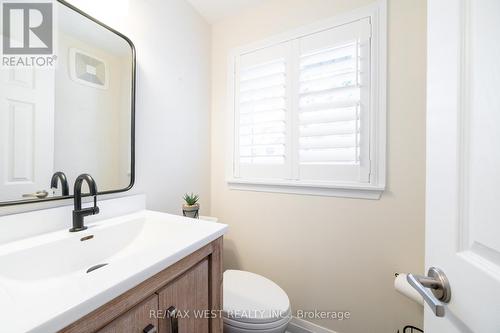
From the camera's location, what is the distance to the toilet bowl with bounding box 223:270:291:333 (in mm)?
899

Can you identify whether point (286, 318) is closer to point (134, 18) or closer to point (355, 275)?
point (355, 275)

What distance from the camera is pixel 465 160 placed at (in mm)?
369

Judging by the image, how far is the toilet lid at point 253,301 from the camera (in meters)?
0.91

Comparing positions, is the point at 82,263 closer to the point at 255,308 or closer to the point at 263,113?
the point at 255,308

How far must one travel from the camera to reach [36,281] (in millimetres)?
580

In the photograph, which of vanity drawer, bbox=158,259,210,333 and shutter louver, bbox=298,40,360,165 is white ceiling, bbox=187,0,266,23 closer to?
shutter louver, bbox=298,40,360,165

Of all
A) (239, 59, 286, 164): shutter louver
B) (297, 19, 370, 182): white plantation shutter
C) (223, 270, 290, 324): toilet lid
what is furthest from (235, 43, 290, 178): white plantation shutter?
(223, 270, 290, 324): toilet lid

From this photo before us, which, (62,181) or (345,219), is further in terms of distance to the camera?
(345,219)

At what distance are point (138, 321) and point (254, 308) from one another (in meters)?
0.65

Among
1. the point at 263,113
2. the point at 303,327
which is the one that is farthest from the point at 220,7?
the point at 303,327

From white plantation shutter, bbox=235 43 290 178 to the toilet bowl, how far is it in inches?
27.5

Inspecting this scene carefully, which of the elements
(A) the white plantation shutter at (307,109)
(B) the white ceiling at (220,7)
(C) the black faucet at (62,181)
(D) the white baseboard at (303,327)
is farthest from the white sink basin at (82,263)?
(B) the white ceiling at (220,7)

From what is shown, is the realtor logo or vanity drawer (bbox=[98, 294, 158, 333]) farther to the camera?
the realtor logo

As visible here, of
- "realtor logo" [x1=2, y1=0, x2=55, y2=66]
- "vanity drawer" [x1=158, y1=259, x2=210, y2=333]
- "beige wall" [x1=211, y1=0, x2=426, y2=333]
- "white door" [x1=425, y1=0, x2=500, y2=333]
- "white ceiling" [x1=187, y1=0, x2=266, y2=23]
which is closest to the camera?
"white door" [x1=425, y1=0, x2=500, y2=333]
